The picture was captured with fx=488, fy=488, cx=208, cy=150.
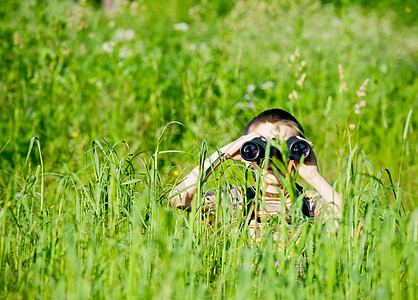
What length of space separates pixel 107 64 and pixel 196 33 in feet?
5.84

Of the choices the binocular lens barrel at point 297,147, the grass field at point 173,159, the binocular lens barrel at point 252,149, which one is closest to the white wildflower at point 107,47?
the grass field at point 173,159

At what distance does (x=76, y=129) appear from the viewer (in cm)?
313

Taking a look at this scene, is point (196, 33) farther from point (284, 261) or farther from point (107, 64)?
point (284, 261)

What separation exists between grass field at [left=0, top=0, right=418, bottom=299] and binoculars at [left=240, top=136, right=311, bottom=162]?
110mm

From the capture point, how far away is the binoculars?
193 cm

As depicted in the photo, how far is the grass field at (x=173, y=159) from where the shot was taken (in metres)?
1.50

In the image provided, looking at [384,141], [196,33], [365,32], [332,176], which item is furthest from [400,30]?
[332,176]

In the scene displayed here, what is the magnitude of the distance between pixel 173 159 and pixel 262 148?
3.87 feet

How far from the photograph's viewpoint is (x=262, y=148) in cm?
196

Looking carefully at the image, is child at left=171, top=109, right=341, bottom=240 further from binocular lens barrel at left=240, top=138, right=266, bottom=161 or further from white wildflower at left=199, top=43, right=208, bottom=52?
white wildflower at left=199, top=43, right=208, bottom=52

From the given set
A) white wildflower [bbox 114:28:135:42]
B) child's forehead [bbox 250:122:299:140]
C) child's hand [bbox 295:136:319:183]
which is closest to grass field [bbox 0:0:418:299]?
white wildflower [bbox 114:28:135:42]

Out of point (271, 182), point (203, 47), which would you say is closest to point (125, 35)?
point (203, 47)

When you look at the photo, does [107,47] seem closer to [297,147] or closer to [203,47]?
[203,47]

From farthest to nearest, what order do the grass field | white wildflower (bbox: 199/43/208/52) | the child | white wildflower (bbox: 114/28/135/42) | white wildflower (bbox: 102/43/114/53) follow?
white wildflower (bbox: 114/28/135/42) < white wildflower (bbox: 199/43/208/52) < white wildflower (bbox: 102/43/114/53) < the child < the grass field
